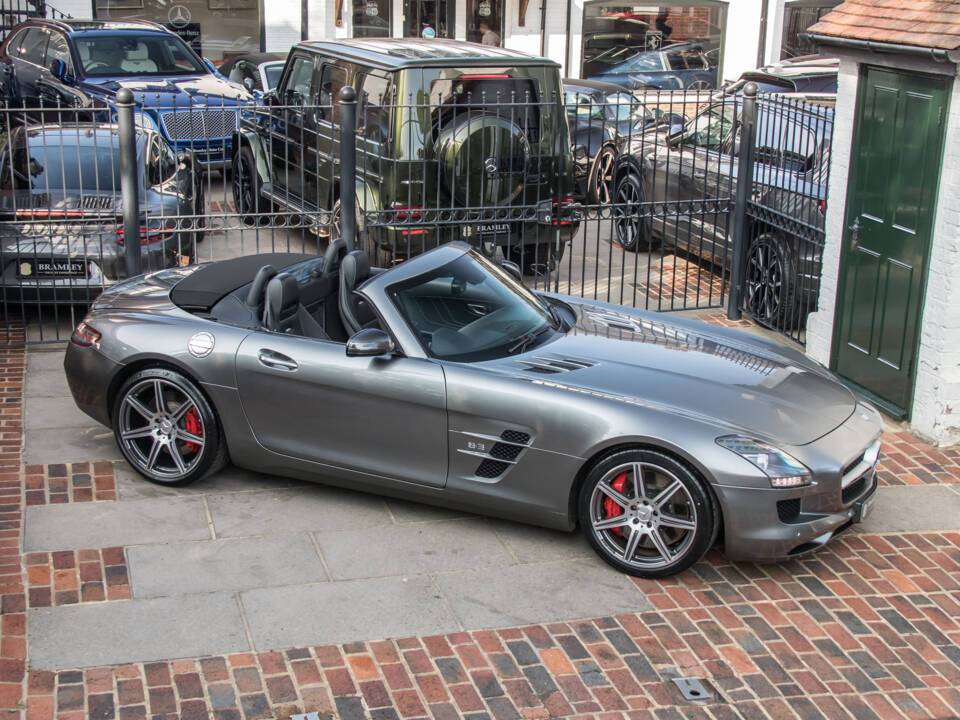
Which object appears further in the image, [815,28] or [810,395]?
[815,28]

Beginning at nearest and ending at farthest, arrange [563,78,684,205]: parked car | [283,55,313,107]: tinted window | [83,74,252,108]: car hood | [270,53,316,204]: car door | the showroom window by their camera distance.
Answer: [270,53,316,204]: car door, [283,55,313,107]: tinted window, [563,78,684,205]: parked car, [83,74,252,108]: car hood, the showroom window

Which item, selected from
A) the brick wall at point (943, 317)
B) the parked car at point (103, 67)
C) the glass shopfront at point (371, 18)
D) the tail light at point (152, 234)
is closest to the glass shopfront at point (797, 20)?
the glass shopfront at point (371, 18)

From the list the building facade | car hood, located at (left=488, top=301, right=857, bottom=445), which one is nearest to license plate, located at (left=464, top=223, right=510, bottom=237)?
car hood, located at (left=488, top=301, right=857, bottom=445)

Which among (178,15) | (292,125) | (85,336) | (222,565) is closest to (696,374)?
(222,565)

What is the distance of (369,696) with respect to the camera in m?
4.62

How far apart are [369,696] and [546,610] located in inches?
40.9

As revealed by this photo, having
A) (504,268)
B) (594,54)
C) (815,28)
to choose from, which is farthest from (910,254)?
(594,54)

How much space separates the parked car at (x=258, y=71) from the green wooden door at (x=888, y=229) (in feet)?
30.9

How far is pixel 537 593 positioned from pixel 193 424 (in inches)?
85.9

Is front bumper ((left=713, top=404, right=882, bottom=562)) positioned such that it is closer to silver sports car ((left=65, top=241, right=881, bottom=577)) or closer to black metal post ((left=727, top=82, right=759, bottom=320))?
silver sports car ((left=65, top=241, right=881, bottom=577))

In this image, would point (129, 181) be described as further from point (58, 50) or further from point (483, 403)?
point (58, 50)

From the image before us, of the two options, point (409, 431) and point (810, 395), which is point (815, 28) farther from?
point (409, 431)

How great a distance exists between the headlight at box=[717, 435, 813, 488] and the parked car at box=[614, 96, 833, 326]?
13.6 ft

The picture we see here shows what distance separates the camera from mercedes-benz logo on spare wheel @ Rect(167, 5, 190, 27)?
75.5 feet
